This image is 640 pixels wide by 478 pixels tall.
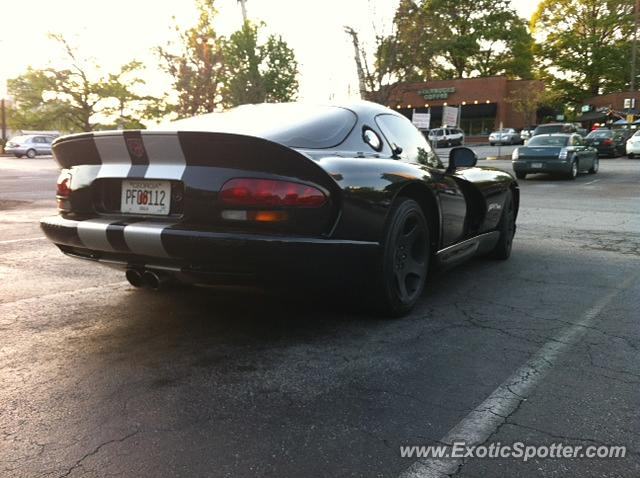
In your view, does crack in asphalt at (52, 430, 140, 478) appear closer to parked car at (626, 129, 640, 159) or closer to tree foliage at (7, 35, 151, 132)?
parked car at (626, 129, 640, 159)

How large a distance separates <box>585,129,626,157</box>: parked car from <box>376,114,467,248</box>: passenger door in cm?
2745

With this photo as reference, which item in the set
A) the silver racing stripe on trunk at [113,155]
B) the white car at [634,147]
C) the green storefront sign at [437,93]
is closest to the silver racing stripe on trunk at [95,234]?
the silver racing stripe on trunk at [113,155]

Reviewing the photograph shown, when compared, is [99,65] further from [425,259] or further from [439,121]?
[425,259]

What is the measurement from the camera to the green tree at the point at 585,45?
55406 millimetres

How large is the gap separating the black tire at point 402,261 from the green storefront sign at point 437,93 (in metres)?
57.1

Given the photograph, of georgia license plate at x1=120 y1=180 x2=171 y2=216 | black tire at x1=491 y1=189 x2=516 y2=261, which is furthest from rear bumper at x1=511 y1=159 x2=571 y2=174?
georgia license plate at x1=120 y1=180 x2=171 y2=216

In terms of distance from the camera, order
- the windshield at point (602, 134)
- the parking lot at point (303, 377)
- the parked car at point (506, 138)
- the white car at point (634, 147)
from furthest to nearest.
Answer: the parked car at point (506, 138) → the windshield at point (602, 134) → the white car at point (634, 147) → the parking lot at point (303, 377)

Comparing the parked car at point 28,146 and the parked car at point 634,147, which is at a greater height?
the parked car at point 28,146

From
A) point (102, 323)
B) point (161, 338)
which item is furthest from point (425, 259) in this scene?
point (102, 323)

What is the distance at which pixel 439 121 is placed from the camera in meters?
59.4

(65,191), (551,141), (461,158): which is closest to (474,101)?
(551,141)

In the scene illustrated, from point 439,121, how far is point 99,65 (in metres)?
33.2

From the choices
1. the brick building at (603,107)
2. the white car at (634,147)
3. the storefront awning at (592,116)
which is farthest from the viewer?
the storefront awning at (592,116)

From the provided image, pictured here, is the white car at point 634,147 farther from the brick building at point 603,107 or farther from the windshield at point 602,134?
Result: the brick building at point 603,107
